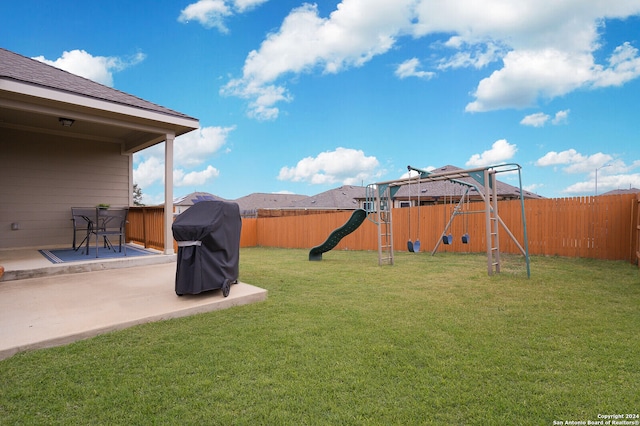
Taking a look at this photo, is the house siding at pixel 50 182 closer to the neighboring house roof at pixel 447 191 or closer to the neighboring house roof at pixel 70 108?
the neighboring house roof at pixel 70 108

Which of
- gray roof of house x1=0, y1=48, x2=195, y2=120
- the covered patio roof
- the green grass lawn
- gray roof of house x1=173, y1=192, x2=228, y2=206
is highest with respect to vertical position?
gray roof of house x1=0, y1=48, x2=195, y2=120

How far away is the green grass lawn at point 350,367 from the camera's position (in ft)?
6.31

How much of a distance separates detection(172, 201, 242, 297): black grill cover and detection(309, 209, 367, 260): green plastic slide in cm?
455

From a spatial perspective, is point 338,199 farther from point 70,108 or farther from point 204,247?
point 204,247

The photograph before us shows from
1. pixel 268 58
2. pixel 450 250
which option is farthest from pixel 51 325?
pixel 268 58

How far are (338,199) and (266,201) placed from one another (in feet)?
Result: 30.2

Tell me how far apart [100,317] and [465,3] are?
29.1 ft

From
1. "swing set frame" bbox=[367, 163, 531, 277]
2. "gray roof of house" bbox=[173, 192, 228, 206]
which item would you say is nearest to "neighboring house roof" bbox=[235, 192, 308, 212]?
"gray roof of house" bbox=[173, 192, 228, 206]

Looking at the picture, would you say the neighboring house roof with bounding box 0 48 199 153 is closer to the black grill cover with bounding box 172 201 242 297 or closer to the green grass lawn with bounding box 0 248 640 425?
the black grill cover with bounding box 172 201 242 297

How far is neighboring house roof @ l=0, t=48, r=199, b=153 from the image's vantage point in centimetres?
530

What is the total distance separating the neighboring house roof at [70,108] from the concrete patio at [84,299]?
8.38 feet

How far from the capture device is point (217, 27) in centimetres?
955

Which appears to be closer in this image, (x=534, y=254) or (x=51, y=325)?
(x=51, y=325)

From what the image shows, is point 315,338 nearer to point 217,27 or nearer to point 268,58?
point 217,27
